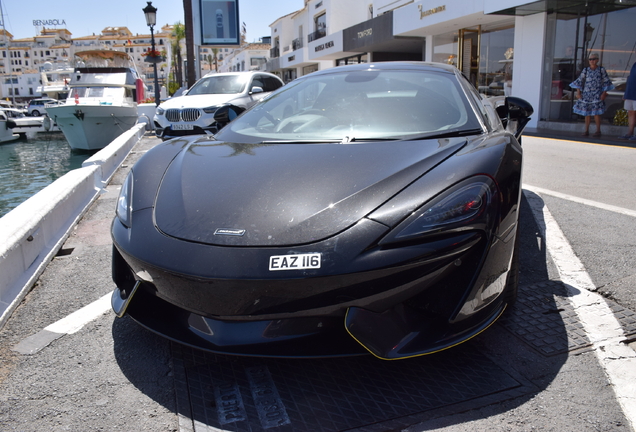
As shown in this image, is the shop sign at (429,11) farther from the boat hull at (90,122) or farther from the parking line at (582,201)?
the parking line at (582,201)

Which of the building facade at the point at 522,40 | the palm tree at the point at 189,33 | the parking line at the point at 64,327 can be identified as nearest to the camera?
the parking line at the point at 64,327

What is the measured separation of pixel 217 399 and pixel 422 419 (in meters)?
0.73

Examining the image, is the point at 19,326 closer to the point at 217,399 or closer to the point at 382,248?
the point at 217,399

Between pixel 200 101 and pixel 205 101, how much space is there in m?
0.12

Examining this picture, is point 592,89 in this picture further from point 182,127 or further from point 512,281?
point 512,281

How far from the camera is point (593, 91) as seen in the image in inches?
432

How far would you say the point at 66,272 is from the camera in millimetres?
3236

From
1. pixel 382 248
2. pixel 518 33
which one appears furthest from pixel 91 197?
pixel 518 33

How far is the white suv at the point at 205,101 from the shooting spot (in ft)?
33.0

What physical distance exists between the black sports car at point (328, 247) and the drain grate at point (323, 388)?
0.21 metres

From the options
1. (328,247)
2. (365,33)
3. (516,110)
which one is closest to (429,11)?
(365,33)

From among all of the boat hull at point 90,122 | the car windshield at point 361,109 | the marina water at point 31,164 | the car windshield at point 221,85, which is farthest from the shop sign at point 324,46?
the car windshield at point 361,109

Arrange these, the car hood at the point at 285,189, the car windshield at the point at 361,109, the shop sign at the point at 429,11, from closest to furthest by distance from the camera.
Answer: the car hood at the point at 285,189 → the car windshield at the point at 361,109 → the shop sign at the point at 429,11

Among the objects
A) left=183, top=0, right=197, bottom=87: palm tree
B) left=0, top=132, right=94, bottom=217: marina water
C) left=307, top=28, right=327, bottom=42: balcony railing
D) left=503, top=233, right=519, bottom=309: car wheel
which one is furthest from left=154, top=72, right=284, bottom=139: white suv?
left=307, top=28, right=327, bottom=42: balcony railing
